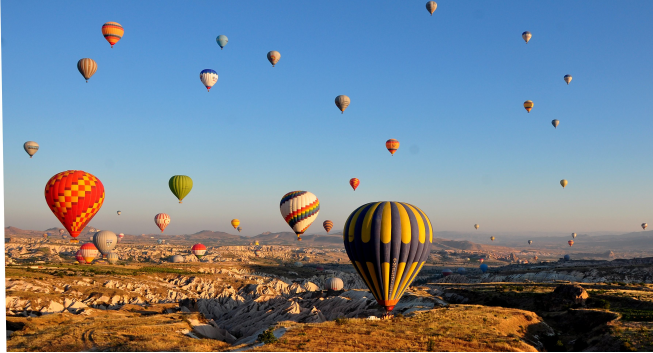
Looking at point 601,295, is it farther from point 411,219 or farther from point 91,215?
point 91,215

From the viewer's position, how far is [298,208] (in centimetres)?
6869

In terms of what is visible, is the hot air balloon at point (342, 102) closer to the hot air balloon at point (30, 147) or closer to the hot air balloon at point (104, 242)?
the hot air balloon at point (30, 147)

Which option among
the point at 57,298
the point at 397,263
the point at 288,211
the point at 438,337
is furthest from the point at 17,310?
the point at 438,337

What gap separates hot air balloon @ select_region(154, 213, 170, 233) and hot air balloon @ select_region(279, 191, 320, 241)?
64.7 meters

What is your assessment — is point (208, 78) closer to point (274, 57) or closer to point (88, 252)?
point (274, 57)

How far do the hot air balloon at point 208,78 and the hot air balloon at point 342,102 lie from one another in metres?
22.6

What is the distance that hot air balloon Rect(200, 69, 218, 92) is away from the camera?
259ft

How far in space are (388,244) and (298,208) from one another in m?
31.9

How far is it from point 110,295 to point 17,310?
15.3 metres

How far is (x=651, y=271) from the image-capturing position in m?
95.8

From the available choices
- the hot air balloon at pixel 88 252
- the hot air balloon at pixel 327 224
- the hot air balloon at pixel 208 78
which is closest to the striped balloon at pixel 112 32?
the hot air balloon at pixel 208 78

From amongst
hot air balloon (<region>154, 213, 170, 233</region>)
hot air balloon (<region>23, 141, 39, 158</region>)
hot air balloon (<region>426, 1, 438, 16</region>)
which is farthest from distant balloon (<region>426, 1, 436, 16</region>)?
hot air balloon (<region>154, 213, 170, 233</region>)

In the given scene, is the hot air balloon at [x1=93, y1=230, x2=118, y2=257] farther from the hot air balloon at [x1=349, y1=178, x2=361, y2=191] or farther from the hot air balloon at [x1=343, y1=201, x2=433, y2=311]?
the hot air balloon at [x1=343, y1=201, x2=433, y2=311]

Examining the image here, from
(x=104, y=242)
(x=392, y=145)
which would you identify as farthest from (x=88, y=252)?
(x=392, y=145)
